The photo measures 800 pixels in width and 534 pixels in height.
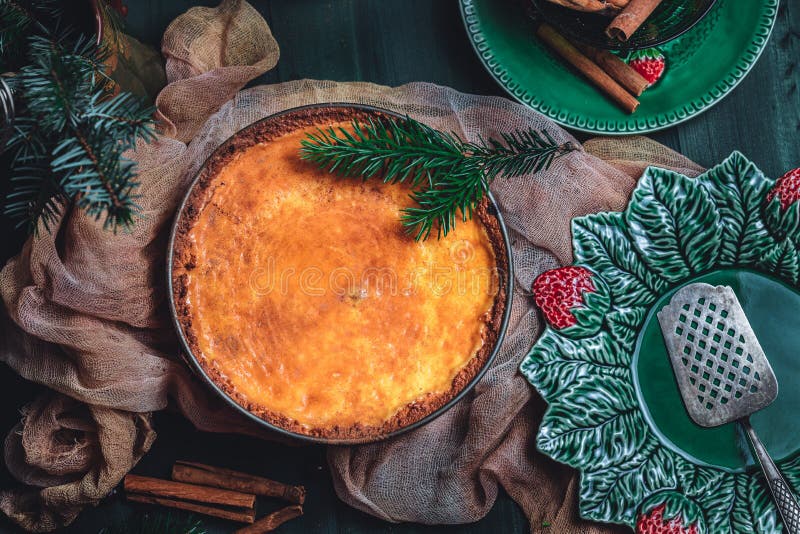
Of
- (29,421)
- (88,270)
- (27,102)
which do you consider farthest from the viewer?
(29,421)

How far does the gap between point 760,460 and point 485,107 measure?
0.96 m

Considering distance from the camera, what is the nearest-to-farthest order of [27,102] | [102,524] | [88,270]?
[27,102] → [88,270] → [102,524]

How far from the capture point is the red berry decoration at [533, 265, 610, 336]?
1590 mm

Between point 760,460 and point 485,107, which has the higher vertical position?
point 485,107

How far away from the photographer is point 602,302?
5.30 feet

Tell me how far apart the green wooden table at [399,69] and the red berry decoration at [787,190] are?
165mm

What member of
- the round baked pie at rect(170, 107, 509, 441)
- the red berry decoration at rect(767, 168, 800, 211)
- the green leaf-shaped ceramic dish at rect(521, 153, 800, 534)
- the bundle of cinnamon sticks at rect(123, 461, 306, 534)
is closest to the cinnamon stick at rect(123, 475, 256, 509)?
the bundle of cinnamon sticks at rect(123, 461, 306, 534)

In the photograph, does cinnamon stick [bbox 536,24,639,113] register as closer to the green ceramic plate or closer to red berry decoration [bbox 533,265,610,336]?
the green ceramic plate

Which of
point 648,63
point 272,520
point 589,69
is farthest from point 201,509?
point 648,63

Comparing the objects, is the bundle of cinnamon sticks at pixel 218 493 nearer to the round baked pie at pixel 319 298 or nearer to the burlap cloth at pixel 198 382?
the burlap cloth at pixel 198 382

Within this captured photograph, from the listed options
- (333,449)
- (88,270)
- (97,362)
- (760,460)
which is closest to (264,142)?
(88,270)

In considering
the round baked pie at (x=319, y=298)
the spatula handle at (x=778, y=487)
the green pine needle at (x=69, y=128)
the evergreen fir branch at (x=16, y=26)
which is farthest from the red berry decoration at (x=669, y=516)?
the evergreen fir branch at (x=16, y=26)

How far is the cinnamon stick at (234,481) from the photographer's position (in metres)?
1.69

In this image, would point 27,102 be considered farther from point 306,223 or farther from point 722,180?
point 722,180
